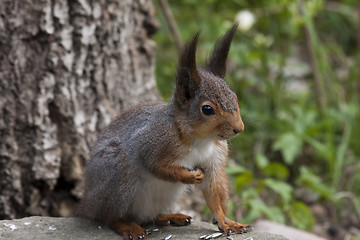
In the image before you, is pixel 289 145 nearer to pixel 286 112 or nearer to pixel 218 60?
pixel 286 112

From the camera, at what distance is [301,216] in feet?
13.9

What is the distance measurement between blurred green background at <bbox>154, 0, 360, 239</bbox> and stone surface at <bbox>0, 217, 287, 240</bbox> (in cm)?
102

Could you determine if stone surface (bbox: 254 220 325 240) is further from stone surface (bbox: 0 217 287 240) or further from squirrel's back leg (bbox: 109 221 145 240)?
squirrel's back leg (bbox: 109 221 145 240)

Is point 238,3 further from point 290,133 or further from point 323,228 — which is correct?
point 323,228

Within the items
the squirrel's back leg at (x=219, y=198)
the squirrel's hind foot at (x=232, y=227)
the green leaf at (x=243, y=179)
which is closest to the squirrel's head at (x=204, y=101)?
the squirrel's back leg at (x=219, y=198)

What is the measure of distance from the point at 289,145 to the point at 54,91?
77.2 inches

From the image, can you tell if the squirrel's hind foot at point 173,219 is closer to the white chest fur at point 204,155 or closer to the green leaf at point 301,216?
the white chest fur at point 204,155

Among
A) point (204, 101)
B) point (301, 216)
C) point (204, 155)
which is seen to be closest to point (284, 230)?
point (301, 216)

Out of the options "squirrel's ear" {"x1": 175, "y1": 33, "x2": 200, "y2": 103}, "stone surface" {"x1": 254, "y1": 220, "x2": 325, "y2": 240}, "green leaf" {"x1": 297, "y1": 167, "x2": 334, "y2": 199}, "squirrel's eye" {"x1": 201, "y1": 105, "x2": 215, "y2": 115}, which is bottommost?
"stone surface" {"x1": 254, "y1": 220, "x2": 325, "y2": 240}

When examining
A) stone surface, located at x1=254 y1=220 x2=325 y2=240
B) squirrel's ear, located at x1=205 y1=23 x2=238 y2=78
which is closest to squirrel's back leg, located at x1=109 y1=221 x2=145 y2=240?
squirrel's ear, located at x1=205 y1=23 x2=238 y2=78

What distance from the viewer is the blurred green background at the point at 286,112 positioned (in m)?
4.57

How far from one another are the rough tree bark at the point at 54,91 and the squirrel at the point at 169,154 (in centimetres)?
67

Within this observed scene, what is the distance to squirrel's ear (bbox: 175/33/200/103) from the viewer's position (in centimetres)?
279

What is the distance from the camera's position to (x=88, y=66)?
4008 millimetres
